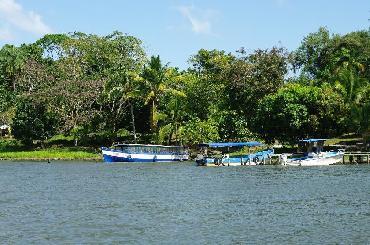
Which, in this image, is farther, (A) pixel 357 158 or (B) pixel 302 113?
(B) pixel 302 113

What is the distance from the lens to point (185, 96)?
89750 millimetres

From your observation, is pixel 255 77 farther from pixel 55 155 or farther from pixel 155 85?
pixel 55 155

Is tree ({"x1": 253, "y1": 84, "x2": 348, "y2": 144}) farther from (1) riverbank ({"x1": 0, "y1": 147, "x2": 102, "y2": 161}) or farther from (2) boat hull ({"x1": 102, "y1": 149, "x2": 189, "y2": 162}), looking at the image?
(1) riverbank ({"x1": 0, "y1": 147, "x2": 102, "y2": 161})

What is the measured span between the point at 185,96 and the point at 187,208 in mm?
54483

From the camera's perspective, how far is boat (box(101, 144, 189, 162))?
264 feet

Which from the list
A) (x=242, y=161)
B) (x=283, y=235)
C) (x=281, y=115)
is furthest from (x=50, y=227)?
(x=281, y=115)

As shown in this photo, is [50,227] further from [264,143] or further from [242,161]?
[264,143]

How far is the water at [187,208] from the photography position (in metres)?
27.4

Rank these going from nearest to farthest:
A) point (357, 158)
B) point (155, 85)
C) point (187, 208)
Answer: point (187, 208), point (357, 158), point (155, 85)

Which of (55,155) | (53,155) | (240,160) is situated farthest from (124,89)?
(240,160)

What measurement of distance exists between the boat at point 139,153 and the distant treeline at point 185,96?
5.22 metres

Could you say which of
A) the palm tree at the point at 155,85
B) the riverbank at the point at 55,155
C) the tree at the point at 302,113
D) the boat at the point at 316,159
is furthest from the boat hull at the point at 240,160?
the riverbank at the point at 55,155

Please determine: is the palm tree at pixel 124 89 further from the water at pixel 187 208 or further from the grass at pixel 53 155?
the water at pixel 187 208

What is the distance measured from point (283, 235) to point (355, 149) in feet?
181
